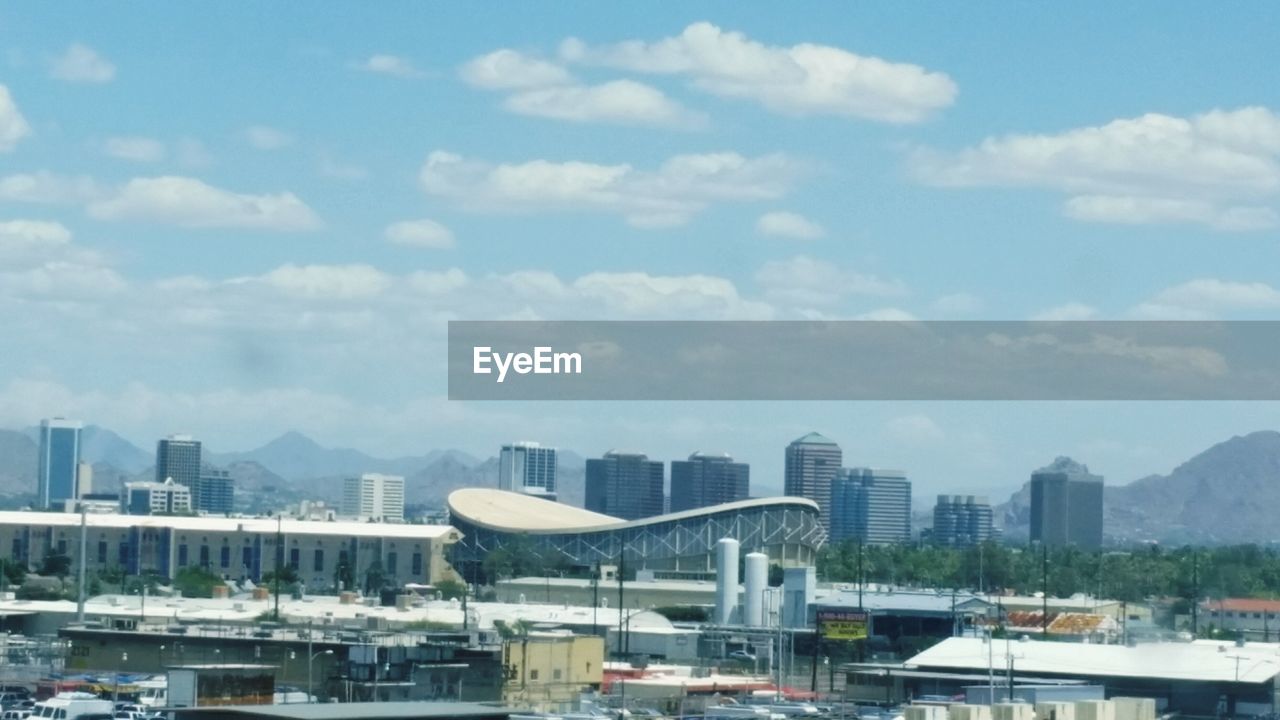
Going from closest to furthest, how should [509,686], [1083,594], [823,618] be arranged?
[509,686]
[823,618]
[1083,594]

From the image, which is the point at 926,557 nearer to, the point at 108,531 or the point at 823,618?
the point at 108,531

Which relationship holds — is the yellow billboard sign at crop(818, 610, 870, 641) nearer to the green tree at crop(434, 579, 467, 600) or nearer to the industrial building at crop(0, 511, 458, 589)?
the green tree at crop(434, 579, 467, 600)

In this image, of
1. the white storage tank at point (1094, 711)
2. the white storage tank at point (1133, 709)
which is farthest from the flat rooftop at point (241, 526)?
the white storage tank at point (1094, 711)

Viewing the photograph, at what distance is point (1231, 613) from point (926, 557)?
24.6m

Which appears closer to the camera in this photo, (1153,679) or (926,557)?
(1153,679)

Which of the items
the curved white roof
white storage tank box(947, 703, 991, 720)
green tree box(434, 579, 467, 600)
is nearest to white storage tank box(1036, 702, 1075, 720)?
white storage tank box(947, 703, 991, 720)

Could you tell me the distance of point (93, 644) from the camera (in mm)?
35688

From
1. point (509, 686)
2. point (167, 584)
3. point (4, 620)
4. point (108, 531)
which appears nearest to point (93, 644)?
point (509, 686)

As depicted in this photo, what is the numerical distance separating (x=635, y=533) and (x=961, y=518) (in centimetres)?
9549

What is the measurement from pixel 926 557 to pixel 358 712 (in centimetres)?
7278

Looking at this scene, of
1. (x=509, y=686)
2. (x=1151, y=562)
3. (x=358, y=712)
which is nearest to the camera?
(x=358, y=712)

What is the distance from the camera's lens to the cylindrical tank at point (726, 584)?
196 ft

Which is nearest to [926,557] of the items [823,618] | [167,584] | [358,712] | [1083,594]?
[1083,594]

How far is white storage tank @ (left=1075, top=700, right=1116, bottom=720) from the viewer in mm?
21422
